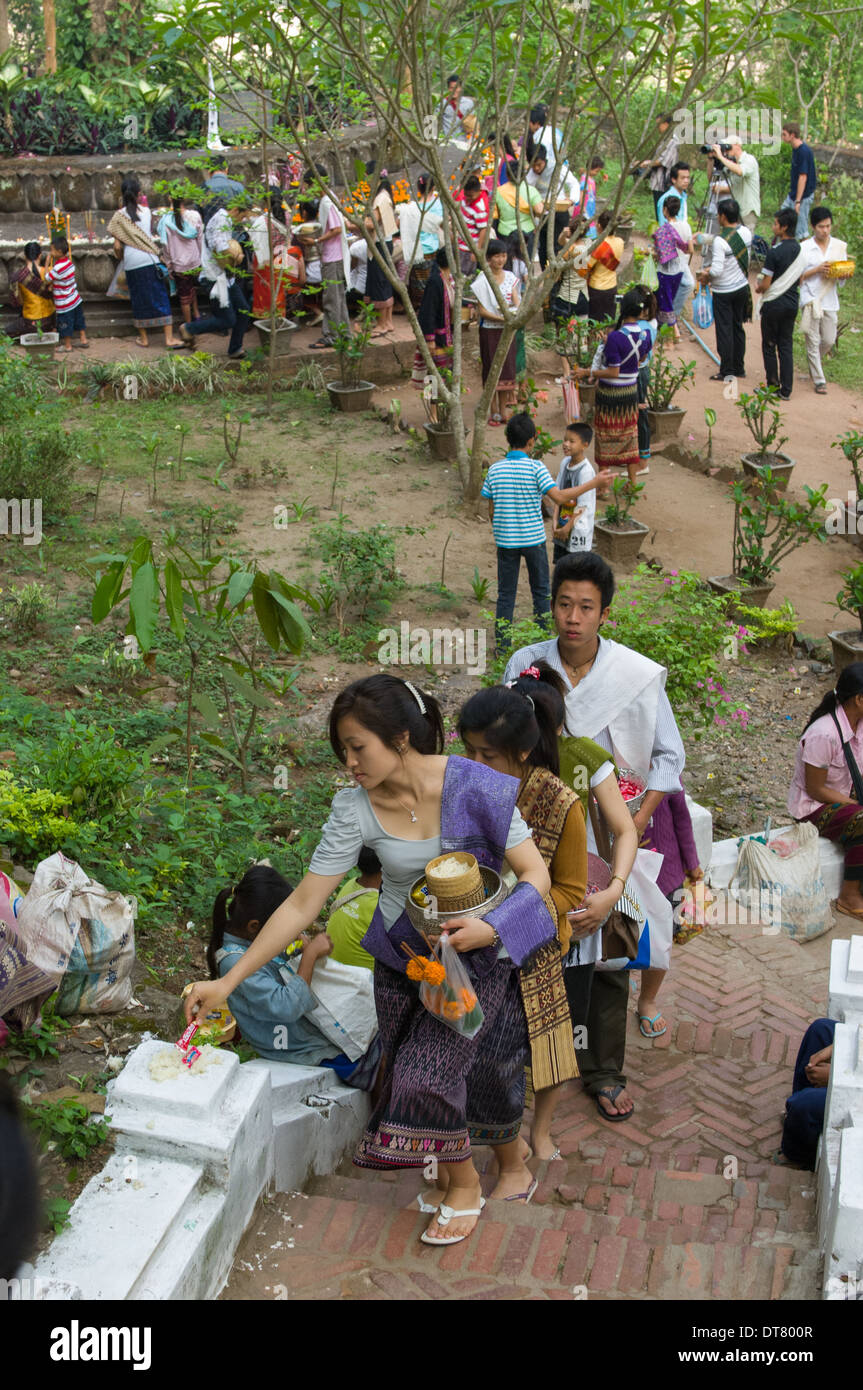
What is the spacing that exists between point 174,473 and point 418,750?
7070 millimetres

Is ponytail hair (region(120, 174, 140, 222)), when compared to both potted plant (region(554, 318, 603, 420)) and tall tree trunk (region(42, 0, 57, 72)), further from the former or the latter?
tall tree trunk (region(42, 0, 57, 72))

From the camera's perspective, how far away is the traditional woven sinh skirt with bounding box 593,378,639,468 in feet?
31.5

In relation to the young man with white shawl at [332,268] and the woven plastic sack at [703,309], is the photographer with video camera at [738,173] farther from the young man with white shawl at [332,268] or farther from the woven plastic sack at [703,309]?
the young man with white shawl at [332,268]

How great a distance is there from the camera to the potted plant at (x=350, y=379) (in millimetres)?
11477

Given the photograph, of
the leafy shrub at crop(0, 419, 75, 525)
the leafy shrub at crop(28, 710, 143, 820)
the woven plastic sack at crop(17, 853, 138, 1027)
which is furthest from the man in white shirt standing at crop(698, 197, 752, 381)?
the woven plastic sack at crop(17, 853, 138, 1027)

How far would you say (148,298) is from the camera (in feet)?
41.5

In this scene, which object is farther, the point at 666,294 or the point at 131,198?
the point at 666,294

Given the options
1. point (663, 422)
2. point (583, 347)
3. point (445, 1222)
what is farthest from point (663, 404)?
point (445, 1222)

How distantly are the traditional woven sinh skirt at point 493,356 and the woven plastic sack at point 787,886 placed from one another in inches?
253

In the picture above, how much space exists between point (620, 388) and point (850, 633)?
2613 millimetres

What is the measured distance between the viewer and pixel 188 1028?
10.0ft

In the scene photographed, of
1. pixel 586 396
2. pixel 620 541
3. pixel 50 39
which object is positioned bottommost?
pixel 620 541

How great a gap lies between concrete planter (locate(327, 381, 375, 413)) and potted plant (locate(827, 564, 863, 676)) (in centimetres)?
512

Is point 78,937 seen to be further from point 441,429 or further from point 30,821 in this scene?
point 441,429
